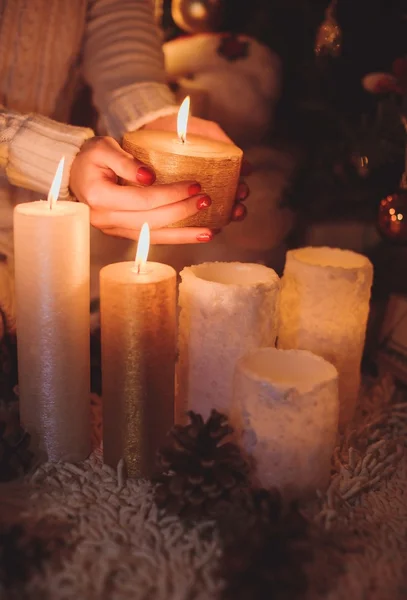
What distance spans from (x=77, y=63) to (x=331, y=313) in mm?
612

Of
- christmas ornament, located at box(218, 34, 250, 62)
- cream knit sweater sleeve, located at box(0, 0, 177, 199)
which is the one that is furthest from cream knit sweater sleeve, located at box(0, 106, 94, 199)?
christmas ornament, located at box(218, 34, 250, 62)

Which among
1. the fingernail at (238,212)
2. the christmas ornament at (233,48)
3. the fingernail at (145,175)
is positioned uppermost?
the christmas ornament at (233,48)

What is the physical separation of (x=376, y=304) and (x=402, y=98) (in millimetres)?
339

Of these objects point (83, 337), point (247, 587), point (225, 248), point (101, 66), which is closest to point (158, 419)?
point (83, 337)

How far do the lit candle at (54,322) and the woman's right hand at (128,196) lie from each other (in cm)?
4

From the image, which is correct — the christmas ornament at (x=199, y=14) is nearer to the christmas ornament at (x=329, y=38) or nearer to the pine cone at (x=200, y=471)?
the christmas ornament at (x=329, y=38)

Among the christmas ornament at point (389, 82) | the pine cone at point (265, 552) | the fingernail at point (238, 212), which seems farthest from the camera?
the christmas ornament at point (389, 82)

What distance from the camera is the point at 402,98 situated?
114 cm

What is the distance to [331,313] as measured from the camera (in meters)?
0.95

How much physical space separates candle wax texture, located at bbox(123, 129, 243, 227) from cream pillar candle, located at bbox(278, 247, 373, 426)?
0.48 feet

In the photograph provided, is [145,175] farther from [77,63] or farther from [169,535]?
[77,63]

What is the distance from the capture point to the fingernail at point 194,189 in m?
0.81

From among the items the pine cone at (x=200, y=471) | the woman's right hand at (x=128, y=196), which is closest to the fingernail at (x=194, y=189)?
the woman's right hand at (x=128, y=196)

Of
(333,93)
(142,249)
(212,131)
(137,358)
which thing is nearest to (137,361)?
(137,358)
